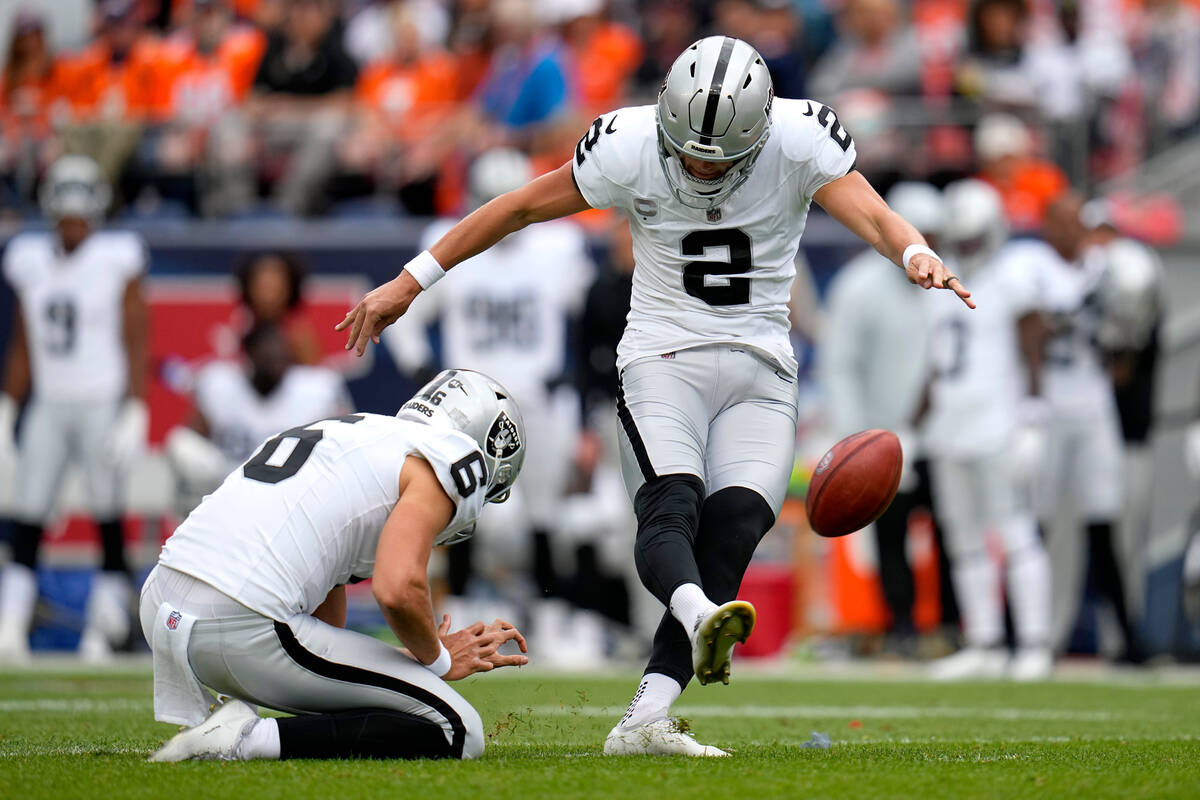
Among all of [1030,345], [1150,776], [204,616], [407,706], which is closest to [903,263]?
[1150,776]

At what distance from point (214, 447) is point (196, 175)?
232 cm

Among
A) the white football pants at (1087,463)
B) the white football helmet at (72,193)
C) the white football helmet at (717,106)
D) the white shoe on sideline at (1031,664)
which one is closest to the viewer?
the white football helmet at (717,106)

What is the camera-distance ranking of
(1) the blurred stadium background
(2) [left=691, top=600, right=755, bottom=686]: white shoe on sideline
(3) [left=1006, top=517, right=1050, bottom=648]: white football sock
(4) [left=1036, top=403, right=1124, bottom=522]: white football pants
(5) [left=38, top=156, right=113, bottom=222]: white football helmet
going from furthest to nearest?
1. (1) the blurred stadium background
2. (5) [left=38, top=156, right=113, bottom=222]: white football helmet
3. (4) [left=1036, top=403, right=1124, bottom=522]: white football pants
4. (3) [left=1006, top=517, right=1050, bottom=648]: white football sock
5. (2) [left=691, top=600, right=755, bottom=686]: white shoe on sideline

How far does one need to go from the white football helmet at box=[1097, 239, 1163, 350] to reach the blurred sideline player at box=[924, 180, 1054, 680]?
0.35m

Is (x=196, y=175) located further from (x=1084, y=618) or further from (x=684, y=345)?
(x=684, y=345)

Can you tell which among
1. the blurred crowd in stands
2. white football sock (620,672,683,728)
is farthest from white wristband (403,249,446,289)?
the blurred crowd in stands

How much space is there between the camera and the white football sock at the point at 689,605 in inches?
152

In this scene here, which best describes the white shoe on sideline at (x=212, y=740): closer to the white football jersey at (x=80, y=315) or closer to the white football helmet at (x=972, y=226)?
the white football jersey at (x=80, y=315)

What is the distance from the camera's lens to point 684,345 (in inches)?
177

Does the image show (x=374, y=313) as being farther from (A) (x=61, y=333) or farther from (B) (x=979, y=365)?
(A) (x=61, y=333)

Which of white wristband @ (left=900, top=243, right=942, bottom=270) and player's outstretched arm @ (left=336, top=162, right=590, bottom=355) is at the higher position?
player's outstretched arm @ (left=336, top=162, right=590, bottom=355)

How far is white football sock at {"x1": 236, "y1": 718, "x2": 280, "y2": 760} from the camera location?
395 cm

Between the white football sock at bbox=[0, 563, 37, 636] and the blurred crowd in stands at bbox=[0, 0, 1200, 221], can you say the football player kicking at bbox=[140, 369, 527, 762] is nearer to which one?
the white football sock at bbox=[0, 563, 37, 636]

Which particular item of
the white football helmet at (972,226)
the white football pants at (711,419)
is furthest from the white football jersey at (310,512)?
the white football helmet at (972,226)
